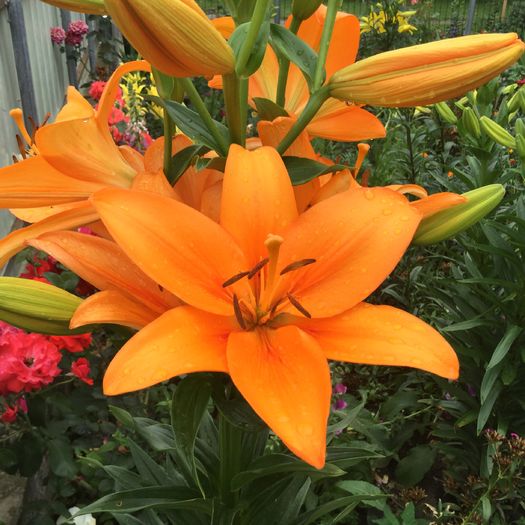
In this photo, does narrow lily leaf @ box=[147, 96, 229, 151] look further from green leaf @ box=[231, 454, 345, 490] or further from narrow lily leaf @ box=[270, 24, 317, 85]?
green leaf @ box=[231, 454, 345, 490]

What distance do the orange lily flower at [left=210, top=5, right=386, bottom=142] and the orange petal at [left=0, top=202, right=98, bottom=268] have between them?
0.21 meters

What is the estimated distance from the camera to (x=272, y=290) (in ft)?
1.92

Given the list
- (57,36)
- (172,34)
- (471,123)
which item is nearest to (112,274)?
(172,34)

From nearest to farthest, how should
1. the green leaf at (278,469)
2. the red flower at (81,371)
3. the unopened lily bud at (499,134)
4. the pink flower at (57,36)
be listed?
the green leaf at (278,469) → the red flower at (81,371) → the unopened lily bud at (499,134) → the pink flower at (57,36)

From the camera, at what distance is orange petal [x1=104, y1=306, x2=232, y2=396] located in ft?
1.51

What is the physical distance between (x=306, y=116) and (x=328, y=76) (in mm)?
96

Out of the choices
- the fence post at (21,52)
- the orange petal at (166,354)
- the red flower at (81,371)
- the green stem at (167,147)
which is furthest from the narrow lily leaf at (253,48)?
the fence post at (21,52)

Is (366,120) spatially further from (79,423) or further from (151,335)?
(79,423)

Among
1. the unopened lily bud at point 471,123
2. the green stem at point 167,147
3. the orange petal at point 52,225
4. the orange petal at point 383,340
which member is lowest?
the unopened lily bud at point 471,123

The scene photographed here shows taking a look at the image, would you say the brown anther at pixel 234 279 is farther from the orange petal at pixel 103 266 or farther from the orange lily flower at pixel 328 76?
the orange lily flower at pixel 328 76

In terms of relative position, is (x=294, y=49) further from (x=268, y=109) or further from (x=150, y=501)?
(x=150, y=501)

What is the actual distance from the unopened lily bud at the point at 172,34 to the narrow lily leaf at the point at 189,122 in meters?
0.10

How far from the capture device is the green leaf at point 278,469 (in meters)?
0.78

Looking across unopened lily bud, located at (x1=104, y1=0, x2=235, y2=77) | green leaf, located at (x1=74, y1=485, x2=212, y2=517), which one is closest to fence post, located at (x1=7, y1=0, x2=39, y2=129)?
green leaf, located at (x1=74, y1=485, x2=212, y2=517)
